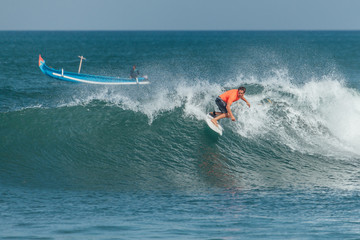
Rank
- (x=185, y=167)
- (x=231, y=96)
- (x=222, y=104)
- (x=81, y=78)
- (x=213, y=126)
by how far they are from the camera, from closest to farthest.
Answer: (x=185, y=167), (x=231, y=96), (x=222, y=104), (x=213, y=126), (x=81, y=78)

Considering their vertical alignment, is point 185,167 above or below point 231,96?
below

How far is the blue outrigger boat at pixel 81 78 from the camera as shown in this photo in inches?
966

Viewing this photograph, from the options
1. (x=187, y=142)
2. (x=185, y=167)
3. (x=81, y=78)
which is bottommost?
(x=185, y=167)

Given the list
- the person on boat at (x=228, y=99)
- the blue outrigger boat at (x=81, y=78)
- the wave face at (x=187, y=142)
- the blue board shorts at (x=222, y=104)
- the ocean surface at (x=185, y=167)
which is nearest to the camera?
the ocean surface at (x=185, y=167)

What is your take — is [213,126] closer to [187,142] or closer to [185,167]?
[187,142]

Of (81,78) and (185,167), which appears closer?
(185,167)

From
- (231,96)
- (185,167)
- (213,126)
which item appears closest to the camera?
(185,167)

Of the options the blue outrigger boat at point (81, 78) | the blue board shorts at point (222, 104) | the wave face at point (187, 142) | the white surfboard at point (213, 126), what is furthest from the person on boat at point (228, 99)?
the blue outrigger boat at point (81, 78)

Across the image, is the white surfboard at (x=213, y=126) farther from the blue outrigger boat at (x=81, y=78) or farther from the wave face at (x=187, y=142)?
the blue outrigger boat at (x=81, y=78)

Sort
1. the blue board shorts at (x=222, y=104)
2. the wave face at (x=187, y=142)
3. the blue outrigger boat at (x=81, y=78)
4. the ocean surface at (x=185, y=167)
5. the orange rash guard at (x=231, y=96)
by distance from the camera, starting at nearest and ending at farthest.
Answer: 1. the ocean surface at (x=185, y=167)
2. the wave face at (x=187, y=142)
3. the orange rash guard at (x=231, y=96)
4. the blue board shorts at (x=222, y=104)
5. the blue outrigger boat at (x=81, y=78)

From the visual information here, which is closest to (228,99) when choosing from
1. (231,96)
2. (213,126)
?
(231,96)

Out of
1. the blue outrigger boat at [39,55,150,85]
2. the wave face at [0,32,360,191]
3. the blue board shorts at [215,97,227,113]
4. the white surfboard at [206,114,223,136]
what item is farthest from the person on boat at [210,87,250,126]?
the blue outrigger boat at [39,55,150,85]

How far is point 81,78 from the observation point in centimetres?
2677

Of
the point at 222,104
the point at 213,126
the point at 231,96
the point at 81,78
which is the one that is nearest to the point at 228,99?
the point at 231,96
